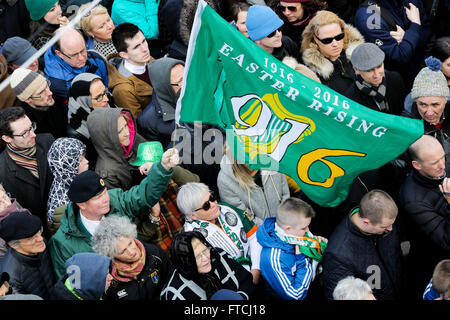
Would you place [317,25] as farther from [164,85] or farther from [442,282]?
[442,282]

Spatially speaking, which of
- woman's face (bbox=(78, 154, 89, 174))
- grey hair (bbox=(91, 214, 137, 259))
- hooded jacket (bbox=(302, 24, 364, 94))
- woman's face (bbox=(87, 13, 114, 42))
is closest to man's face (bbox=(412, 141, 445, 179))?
hooded jacket (bbox=(302, 24, 364, 94))

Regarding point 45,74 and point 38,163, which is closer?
point 38,163

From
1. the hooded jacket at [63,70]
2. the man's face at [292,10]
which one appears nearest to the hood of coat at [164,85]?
the hooded jacket at [63,70]

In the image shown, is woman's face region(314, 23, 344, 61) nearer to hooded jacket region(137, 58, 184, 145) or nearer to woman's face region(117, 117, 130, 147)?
hooded jacket region(137, 58, 184, 145)

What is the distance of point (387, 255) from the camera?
513cm

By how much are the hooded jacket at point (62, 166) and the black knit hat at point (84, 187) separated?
453mm

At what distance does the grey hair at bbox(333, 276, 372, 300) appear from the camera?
4.51 meters

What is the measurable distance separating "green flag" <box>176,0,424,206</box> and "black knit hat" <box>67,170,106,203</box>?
2.83 feet

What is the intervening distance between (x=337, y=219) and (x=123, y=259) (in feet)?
7.11

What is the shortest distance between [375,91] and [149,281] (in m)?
2.96

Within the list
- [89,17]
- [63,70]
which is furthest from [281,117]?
[89,17]

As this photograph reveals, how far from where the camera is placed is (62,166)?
5.52 m
